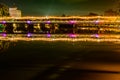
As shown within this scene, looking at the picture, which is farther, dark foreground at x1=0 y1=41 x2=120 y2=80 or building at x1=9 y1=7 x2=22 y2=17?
building at x1=9 y1=7 x2=22 y2=17

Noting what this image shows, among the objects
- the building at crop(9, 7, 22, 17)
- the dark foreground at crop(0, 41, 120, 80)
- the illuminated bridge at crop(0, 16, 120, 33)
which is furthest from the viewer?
the building at crop(9, 7, 22, 17)

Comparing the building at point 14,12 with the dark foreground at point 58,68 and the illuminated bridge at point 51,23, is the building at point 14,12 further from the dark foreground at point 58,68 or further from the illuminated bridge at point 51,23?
the dark foreground at point 58,68

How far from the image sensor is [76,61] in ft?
48.6

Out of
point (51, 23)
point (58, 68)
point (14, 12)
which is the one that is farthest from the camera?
point (14, 12)

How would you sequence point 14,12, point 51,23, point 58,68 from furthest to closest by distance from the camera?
point 14,12
point 51,23
point 58,68

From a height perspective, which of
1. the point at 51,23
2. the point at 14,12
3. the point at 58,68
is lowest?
the point at 58,68

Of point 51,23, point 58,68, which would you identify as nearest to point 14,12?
point 51,23

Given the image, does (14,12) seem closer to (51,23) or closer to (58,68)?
(51,23)

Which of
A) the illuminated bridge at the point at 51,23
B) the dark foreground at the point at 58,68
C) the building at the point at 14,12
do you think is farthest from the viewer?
the building at the point at 14,12

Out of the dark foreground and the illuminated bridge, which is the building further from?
the dark foreground

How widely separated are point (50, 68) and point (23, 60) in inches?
87.1

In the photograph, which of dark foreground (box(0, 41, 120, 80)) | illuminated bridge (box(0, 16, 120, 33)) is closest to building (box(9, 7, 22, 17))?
illuminated bridge (box(0, 16, 120, 33))

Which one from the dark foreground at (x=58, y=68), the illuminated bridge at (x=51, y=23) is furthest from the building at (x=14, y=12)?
the dark foreground at (x=58, y=68)

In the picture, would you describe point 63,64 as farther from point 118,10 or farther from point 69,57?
point 118,10
